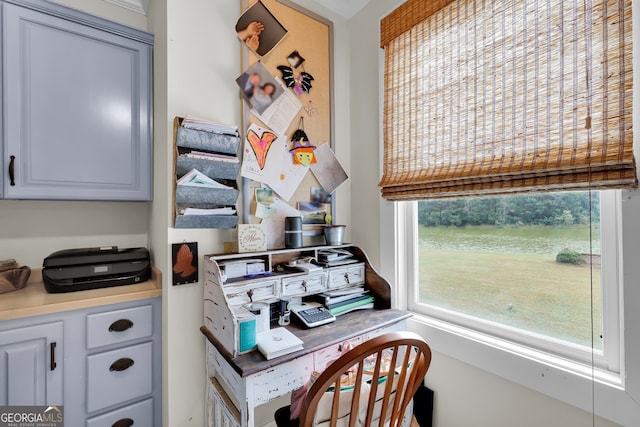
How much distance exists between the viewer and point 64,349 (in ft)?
3.86

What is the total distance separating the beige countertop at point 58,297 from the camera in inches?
43.0

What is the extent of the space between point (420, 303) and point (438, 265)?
260 mm

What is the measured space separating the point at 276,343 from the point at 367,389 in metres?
0.39

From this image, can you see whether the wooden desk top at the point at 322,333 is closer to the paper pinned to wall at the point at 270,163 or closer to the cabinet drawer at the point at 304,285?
the cabinet drawer at the point at 304,285

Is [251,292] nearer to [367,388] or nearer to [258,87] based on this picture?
[367,388]

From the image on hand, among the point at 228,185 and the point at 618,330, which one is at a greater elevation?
the point at 228,185

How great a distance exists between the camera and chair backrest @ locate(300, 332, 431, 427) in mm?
779

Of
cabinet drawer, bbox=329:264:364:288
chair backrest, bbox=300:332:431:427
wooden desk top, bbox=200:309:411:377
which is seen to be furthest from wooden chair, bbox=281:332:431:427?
cabinet drawer, bbox=329:264:364:288

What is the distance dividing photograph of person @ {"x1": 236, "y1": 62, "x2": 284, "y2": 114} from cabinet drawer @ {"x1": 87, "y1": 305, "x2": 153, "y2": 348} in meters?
1.20

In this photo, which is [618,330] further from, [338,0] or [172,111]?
[338,0]

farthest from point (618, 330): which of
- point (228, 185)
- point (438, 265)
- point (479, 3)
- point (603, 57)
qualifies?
point (228, 185)

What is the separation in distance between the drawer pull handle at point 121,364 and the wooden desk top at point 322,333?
364mm

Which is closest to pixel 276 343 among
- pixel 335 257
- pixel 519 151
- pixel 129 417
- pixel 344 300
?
pixel 344 300

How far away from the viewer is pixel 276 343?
109cm
